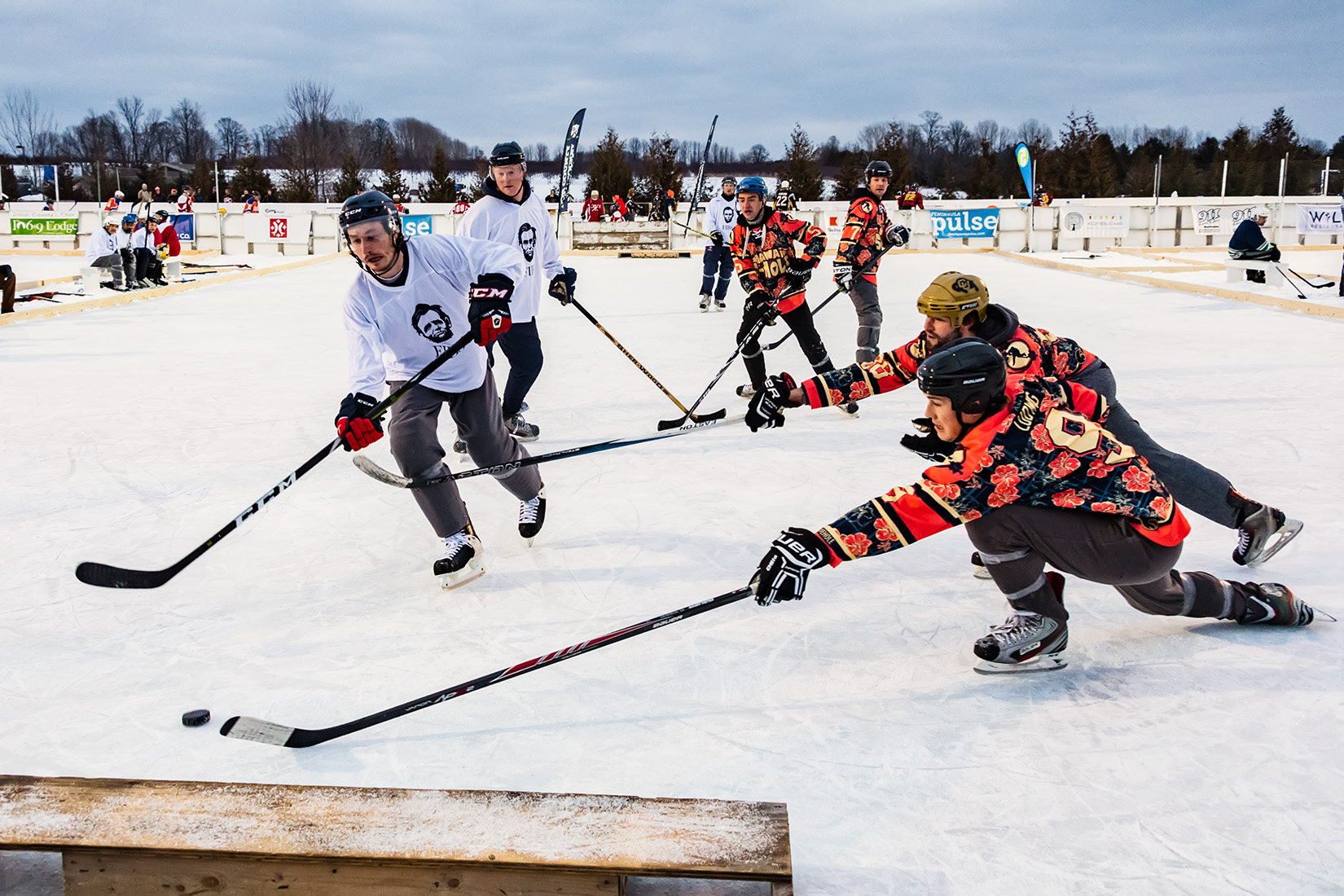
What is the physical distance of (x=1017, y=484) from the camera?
7.14 feet

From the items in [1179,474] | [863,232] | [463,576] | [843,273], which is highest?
[863,232]

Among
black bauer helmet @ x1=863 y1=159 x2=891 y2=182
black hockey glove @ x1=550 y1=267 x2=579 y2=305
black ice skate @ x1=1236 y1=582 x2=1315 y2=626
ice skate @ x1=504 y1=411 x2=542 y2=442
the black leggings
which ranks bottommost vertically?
black ice skate @ x1=1236 y1=582 x2=1315 y2=626

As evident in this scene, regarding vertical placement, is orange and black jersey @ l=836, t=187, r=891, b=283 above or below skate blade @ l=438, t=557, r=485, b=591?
above

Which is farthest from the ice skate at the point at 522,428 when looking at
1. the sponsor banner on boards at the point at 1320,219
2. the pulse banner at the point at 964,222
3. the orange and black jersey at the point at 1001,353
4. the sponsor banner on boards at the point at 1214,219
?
the sponsor banner on boards at the point at 1214,219

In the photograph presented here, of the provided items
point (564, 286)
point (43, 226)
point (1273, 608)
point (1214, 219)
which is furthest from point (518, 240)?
point (43, 226)

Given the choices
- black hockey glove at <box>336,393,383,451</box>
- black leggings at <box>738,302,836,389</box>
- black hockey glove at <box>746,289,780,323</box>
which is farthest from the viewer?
black leggings at <box>738,302,836,389</box>

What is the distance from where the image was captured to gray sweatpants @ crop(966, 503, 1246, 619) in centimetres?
224

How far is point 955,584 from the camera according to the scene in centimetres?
303

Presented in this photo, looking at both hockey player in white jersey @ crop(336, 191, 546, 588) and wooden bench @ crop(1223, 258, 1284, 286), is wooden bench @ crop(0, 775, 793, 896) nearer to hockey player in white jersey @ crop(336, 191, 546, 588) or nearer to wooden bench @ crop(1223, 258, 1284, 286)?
hockey player in white jersey @ crop(336, 191, 546, 588)

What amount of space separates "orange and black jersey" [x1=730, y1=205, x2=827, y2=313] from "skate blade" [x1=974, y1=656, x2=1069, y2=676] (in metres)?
3.19

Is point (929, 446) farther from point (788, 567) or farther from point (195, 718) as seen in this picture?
point (195, 718)

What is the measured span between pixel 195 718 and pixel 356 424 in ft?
3.06

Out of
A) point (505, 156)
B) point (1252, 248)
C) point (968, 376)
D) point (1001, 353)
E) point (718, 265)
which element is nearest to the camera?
point (968, 376)

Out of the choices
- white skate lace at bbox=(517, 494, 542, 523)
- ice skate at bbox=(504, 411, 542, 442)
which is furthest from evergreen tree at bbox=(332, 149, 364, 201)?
white skate lace at bbox=(517, 494, 542, 523)
